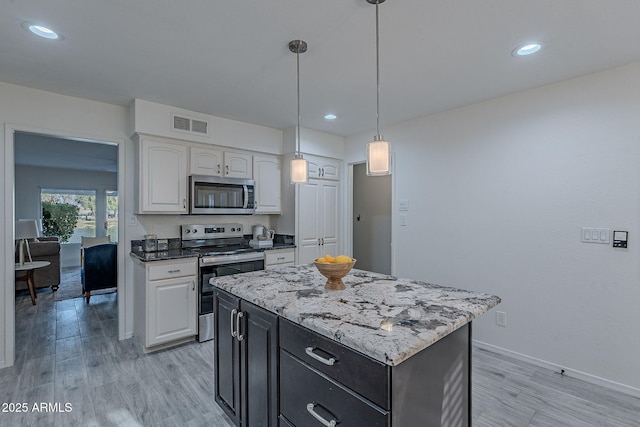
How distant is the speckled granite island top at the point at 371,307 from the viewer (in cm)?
106

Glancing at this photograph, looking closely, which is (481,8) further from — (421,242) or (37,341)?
(37,341)

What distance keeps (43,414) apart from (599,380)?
3929mm

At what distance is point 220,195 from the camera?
3.59 m

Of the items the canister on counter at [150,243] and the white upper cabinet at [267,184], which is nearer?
the canister on counter at [150,243]

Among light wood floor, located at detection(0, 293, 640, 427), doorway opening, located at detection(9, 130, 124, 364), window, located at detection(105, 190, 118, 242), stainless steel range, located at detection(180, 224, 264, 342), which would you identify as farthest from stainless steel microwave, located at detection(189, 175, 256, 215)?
window, located at detection(105, 190, 118, 242)

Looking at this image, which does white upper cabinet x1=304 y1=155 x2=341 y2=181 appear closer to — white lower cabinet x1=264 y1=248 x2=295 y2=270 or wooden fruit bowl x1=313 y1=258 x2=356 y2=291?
white lower cabinet x1=264 y1=248 x2=295 y2=270

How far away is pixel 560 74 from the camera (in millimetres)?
2414

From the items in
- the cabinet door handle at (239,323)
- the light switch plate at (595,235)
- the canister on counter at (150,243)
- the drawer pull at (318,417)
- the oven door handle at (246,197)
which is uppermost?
the oven door handle at (246,197)

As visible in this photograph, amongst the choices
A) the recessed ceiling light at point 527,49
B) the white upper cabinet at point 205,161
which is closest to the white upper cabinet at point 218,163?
the white upper cabinet at point 205,161

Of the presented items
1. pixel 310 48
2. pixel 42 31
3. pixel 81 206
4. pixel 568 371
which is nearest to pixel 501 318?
pixel 568 371

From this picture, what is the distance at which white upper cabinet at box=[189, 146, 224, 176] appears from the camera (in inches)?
134

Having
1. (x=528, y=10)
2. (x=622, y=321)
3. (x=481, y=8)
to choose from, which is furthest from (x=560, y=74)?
(x=622, y=321)

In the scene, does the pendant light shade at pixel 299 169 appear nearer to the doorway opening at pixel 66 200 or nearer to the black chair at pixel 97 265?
the doorway opening at pixel 66 200

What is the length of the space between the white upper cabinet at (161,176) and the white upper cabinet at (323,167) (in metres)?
1.52
